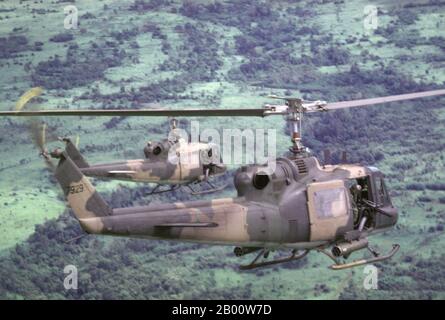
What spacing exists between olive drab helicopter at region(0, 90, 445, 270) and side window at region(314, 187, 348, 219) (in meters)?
0.03

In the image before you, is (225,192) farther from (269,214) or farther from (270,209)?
(269,214)

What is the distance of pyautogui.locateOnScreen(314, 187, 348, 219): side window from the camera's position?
43.8 metres

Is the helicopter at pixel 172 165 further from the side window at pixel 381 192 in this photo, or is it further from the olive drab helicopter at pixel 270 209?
the side window at pixel 381 192

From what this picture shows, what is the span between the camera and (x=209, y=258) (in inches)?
4609

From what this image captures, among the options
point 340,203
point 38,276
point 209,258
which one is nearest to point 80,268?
point 38,276

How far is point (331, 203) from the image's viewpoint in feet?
144

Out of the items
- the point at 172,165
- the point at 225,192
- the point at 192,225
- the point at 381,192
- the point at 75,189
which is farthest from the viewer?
the point at 225,192

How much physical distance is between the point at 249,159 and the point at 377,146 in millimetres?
35238

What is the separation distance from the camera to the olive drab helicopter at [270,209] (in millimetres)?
40938

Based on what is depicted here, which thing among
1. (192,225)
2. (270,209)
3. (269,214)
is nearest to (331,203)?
(270,209)

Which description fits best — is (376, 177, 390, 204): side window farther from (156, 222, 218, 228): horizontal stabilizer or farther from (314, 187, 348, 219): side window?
(156, 222, 218, 228): horizontal stabilizer

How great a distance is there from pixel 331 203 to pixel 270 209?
215 centimetres
